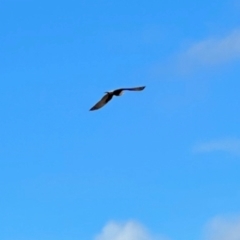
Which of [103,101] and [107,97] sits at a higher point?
[107,97]

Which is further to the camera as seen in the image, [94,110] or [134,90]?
[94,110]

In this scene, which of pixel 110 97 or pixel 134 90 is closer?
pixel 134 90

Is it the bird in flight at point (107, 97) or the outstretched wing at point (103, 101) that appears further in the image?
the outstretched wing at point (103, 101)

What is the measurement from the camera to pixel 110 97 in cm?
4462

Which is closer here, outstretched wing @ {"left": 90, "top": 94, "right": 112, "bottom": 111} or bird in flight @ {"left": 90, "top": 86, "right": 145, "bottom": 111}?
bird in flight @ {"left": 90, "top": 86, "right": 145, "bottom": 111}

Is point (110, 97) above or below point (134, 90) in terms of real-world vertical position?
above

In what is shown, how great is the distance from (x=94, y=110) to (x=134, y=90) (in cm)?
421

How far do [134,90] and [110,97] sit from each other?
504 centimetres

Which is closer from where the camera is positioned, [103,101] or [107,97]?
[103,101]

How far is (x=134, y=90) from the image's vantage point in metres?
39.9

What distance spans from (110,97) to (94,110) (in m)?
2.51
